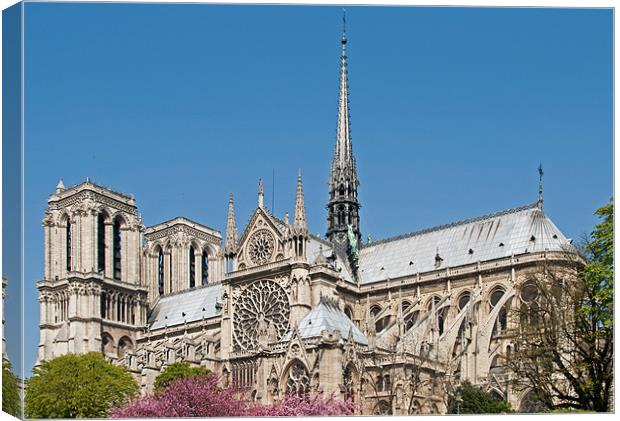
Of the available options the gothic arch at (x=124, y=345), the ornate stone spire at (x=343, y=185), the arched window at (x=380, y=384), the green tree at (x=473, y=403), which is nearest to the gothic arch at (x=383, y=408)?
the arched window at (x=380, y=384)

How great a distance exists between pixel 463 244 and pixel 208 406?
82.7 ft

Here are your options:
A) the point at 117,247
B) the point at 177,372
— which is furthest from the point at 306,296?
the point at 117,247

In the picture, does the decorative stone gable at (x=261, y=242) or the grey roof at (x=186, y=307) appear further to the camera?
the grey roof at (x=186, y=307)

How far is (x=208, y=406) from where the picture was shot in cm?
3922

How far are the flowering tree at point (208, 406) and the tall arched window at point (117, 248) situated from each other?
34.1 meters

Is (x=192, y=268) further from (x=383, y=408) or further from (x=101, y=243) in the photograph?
(x=383, y=408)

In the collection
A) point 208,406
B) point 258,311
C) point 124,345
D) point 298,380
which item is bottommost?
Answer: point 208,406

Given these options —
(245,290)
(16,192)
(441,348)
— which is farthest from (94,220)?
(16,192)

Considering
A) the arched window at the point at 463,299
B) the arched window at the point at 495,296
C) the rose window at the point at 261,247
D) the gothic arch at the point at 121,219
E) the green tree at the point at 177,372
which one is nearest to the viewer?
the green tree at the point at 177,372

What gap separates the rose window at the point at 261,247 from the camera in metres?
61.6

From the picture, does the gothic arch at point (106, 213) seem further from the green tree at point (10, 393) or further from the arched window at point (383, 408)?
the green tree at point (10, 393)

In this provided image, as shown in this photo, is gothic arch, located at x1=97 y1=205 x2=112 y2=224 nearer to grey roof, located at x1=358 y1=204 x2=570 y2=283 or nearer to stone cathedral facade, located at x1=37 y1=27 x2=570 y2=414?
stone cathedral facade, located at x1=37 y1=27 x2=570 y2=414

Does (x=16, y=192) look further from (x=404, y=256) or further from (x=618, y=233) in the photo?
(x=404, y=256)

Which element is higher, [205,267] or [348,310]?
[205,267]
